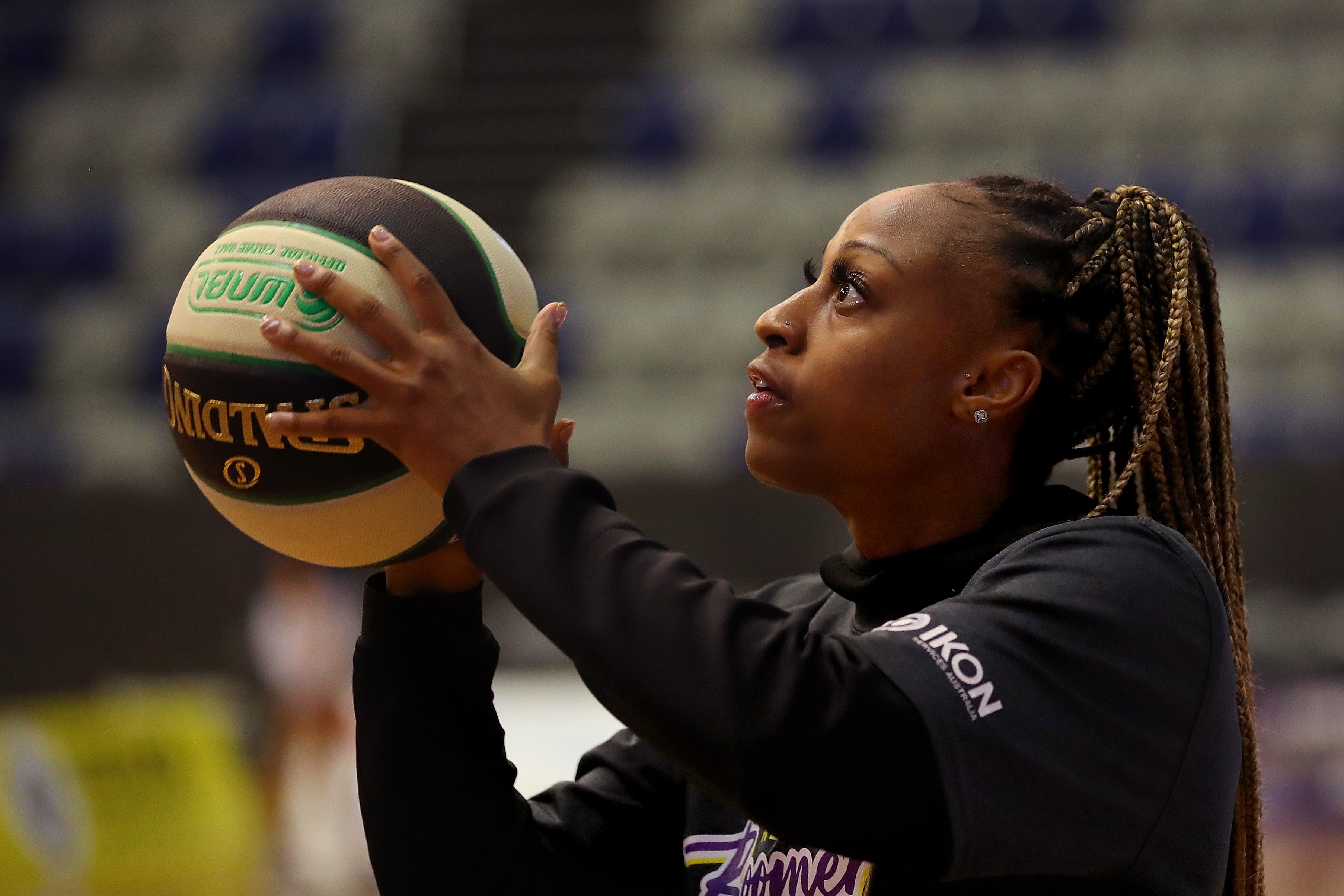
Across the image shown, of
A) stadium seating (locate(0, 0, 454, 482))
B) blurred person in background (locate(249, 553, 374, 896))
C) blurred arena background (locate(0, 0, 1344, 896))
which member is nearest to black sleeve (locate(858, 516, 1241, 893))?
blurred arena background (locate(0, 0, 1344, 896))

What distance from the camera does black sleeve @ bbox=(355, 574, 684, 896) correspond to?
158 cm

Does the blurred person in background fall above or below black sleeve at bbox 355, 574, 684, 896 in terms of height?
below

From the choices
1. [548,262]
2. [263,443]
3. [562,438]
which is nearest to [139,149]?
[548,262]

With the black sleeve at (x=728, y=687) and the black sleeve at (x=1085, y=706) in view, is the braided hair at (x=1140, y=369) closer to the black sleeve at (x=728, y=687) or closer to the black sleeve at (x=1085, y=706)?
the black sleeve at (x=1085, y=706)

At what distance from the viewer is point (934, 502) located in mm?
1590

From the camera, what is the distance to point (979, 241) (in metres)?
1.57

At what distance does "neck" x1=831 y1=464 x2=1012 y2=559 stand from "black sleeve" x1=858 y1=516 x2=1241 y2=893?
0.20 meters

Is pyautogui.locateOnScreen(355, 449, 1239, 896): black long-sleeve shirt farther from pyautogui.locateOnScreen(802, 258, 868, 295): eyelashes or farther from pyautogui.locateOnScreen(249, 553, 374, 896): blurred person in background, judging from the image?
pyautogui.locateOnScreen(249, 553, 374, 896): blurred person in background

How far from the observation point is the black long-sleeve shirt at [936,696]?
1.18 meters

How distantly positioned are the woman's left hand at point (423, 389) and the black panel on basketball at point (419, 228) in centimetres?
19

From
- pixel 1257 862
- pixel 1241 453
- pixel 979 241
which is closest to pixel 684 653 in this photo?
pixel 979 241

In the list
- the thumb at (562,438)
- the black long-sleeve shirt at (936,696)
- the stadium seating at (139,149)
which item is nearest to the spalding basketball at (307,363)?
the thumb at (562,438)

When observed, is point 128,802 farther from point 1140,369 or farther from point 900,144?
point 900,144

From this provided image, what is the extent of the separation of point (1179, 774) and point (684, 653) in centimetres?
46
